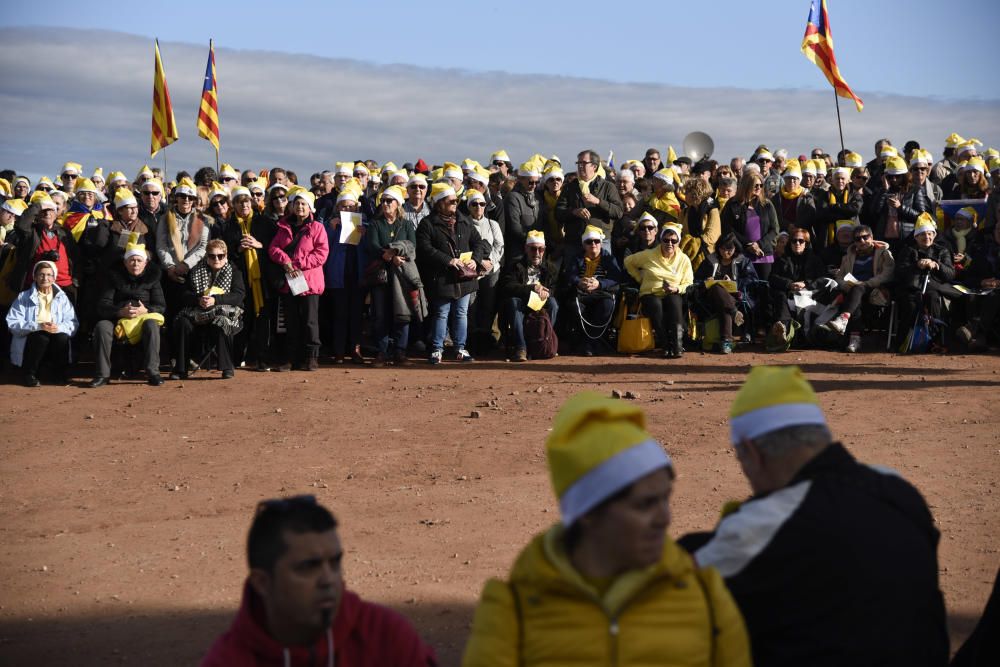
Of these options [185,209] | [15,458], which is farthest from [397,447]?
[185,209]

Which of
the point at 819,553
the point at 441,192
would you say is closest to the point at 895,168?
the point at 441,192

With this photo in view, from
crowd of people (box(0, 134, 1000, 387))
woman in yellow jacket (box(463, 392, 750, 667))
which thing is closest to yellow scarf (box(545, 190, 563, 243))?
crowd of people (box(0, 134, 1000, 387))

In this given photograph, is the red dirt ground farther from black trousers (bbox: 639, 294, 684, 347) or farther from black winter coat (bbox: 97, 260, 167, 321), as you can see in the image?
black winter coat (bbox: 97, 260, 167, 321)

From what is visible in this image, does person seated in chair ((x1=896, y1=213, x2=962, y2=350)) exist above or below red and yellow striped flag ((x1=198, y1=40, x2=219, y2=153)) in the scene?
below

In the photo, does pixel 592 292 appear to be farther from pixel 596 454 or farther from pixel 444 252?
pixel 596 454

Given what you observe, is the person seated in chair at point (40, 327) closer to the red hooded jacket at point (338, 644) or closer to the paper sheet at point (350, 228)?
the paper sheet at point (350, 228)

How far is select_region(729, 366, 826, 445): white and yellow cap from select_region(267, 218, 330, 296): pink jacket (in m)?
11.6

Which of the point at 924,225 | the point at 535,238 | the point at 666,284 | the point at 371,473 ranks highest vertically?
the point at 924,225

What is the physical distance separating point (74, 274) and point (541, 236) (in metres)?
6.00

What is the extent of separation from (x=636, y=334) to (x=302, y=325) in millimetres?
4320

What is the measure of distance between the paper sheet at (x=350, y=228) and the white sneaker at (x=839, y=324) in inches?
248

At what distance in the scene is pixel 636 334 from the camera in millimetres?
15641

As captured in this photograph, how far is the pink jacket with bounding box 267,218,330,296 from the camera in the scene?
14773 mm

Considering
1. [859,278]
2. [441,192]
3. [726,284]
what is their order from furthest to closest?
[859,278]
[726,284]
[441,192]
